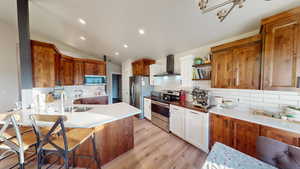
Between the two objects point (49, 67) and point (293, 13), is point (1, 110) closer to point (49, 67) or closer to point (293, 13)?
point (49, 67)

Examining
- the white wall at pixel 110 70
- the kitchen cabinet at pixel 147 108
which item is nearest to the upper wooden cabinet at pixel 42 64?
the kitchen cabinet at pixel 147 108

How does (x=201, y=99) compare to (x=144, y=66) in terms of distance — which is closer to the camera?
(x=201, y=99)

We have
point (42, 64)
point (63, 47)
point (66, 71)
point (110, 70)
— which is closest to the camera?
point (42, 64)

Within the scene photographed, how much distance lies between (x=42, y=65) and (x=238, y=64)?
4.26m

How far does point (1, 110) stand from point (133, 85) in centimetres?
396

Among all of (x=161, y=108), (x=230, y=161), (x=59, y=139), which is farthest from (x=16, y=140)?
(x=161, y=108)

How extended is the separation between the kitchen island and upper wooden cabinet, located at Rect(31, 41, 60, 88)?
916mm

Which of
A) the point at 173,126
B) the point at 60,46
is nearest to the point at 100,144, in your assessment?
the point at 173,126

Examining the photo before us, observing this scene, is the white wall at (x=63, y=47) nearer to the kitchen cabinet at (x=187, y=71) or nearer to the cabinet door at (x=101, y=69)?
the cabinet door at (x=101, y=69)

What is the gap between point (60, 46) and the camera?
431cm

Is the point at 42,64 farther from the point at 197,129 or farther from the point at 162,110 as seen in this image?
the point at 197,129

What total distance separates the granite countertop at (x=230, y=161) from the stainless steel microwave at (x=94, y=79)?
4749mm

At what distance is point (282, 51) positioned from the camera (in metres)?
1.37

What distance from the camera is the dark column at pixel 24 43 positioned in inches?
72.5
